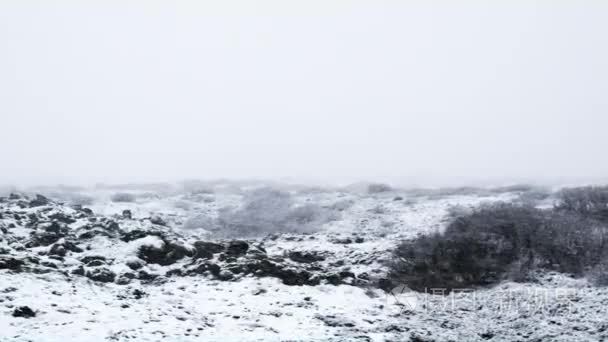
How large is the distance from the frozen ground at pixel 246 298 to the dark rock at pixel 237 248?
0.11m

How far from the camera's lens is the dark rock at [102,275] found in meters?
16.1

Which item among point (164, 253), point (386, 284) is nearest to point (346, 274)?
point (386, 284)

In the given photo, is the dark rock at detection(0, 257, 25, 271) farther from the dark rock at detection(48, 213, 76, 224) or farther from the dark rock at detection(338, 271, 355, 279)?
the dark rock at detection(338, 271, 355, 279)

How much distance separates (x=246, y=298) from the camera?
15344 mm

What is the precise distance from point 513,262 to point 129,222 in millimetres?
14234

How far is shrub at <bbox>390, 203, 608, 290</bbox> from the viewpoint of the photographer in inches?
697

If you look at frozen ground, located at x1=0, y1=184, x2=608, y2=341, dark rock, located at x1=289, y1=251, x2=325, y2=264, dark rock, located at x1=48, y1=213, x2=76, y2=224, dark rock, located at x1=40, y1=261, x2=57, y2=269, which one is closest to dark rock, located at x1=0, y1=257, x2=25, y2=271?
frozen ground, located at x1=0, y1=184, x2=608, y2=341

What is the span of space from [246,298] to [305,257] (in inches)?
190

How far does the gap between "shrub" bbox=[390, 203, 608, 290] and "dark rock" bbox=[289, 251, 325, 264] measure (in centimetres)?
281

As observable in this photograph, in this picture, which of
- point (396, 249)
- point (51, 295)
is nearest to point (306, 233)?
point (396, 249)

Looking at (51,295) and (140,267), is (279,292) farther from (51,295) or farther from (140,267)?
(51,295)

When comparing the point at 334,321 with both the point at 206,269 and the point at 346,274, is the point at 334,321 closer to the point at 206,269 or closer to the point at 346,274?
the point at 346,274

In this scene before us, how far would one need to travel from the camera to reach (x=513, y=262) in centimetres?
1841

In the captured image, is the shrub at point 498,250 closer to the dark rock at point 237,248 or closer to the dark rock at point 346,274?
the dark rock at point 346,274
